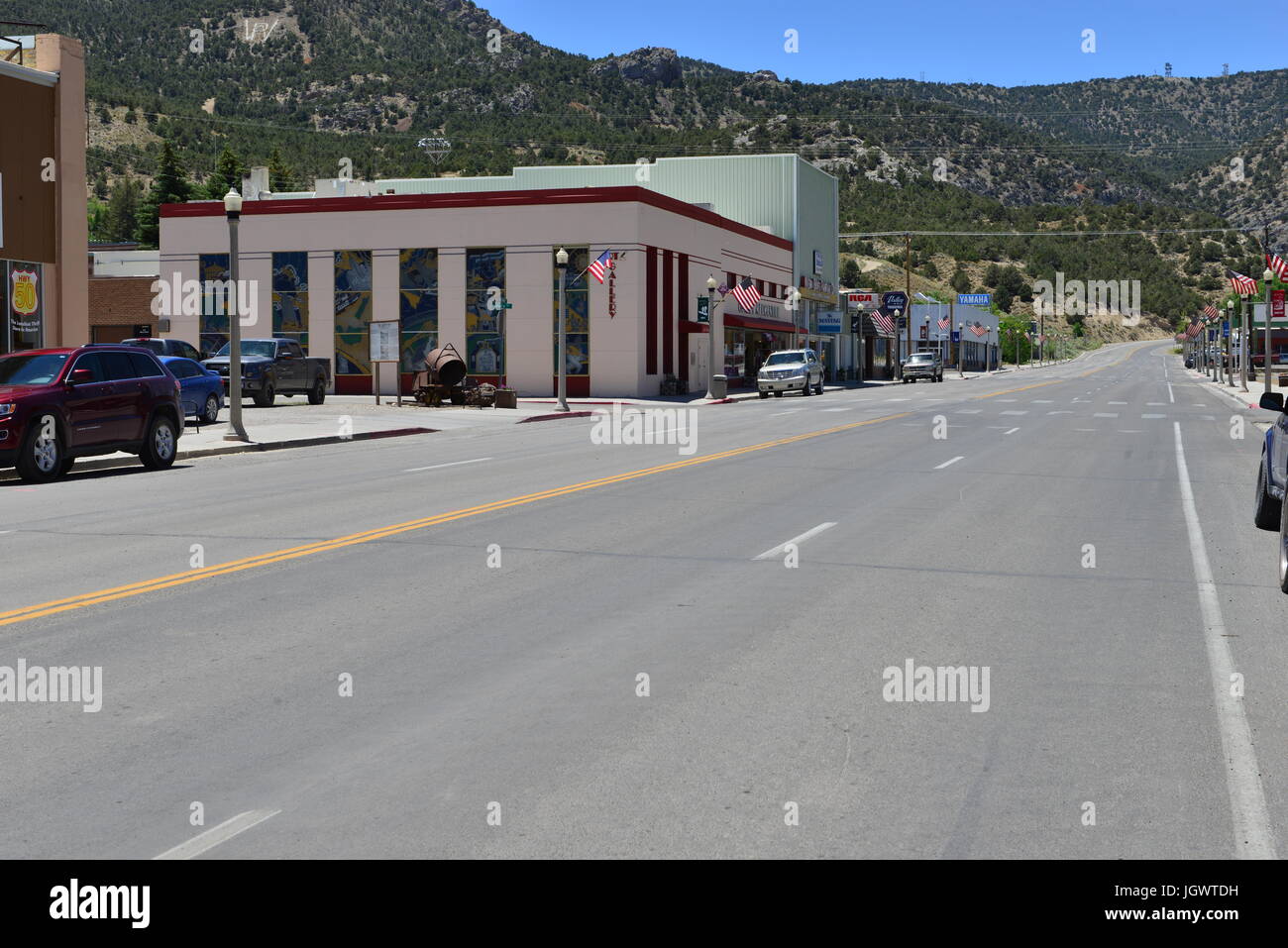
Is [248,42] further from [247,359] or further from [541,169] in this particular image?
[247,359]

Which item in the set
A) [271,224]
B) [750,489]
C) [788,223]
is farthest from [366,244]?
[750,489]

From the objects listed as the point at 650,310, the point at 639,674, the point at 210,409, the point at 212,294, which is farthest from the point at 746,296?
the point at 639,674

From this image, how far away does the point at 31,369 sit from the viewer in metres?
19.8

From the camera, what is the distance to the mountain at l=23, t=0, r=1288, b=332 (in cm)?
13725

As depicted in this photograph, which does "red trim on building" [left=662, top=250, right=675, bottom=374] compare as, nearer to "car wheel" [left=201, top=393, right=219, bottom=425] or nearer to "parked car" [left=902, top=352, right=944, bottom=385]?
"car wheel" [left=201, top=393, right=219, bottom=425]

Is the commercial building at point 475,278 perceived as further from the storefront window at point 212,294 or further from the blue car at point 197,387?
the blue car at point 197,387

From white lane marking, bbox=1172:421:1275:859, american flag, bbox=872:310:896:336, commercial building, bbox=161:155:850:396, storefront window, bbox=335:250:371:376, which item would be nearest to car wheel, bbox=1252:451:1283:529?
white lane marking, bbox=1172:421:1275:859

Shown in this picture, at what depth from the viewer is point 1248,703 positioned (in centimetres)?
720

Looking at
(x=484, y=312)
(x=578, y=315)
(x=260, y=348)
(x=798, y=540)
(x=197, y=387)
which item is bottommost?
(x=798, y=540)

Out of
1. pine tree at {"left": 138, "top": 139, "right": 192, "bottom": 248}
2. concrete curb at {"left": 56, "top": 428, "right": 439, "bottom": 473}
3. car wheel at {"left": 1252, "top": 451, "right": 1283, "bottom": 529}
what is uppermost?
pine tree at {"left": 138, "top": 139, "right": 192, "bottom": 248}

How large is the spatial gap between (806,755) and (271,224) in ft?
182

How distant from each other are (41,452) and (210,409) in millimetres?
13633

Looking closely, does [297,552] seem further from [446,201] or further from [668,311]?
[668,311]

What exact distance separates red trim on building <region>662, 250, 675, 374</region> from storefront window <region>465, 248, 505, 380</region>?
684cm
